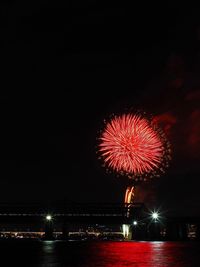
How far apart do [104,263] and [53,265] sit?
8.47 m

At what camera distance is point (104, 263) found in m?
94.2

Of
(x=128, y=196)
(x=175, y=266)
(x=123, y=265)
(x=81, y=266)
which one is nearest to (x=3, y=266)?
(x=81, y=266)

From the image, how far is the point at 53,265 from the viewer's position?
92562 millimetres

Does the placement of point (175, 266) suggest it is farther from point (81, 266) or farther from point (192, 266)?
point (81, 266)

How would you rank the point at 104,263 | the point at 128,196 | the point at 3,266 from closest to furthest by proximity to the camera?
1. the point at 3,266
2. the point at 104,263
3. the point at 128,196

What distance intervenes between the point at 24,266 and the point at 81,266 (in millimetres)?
9252

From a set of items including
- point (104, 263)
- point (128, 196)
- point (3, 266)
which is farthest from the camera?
point (128, 196)

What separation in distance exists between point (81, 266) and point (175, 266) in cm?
1474

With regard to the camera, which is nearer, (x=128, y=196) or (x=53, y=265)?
(x=53, y=265)

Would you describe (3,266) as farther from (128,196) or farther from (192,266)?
(128,196)

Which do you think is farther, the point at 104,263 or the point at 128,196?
the point at 128,196

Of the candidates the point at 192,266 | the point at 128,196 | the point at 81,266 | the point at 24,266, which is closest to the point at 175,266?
the point at 192,266

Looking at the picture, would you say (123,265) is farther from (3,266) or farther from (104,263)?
(3,266)

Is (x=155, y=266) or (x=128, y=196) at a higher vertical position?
(x=128, y=196)
